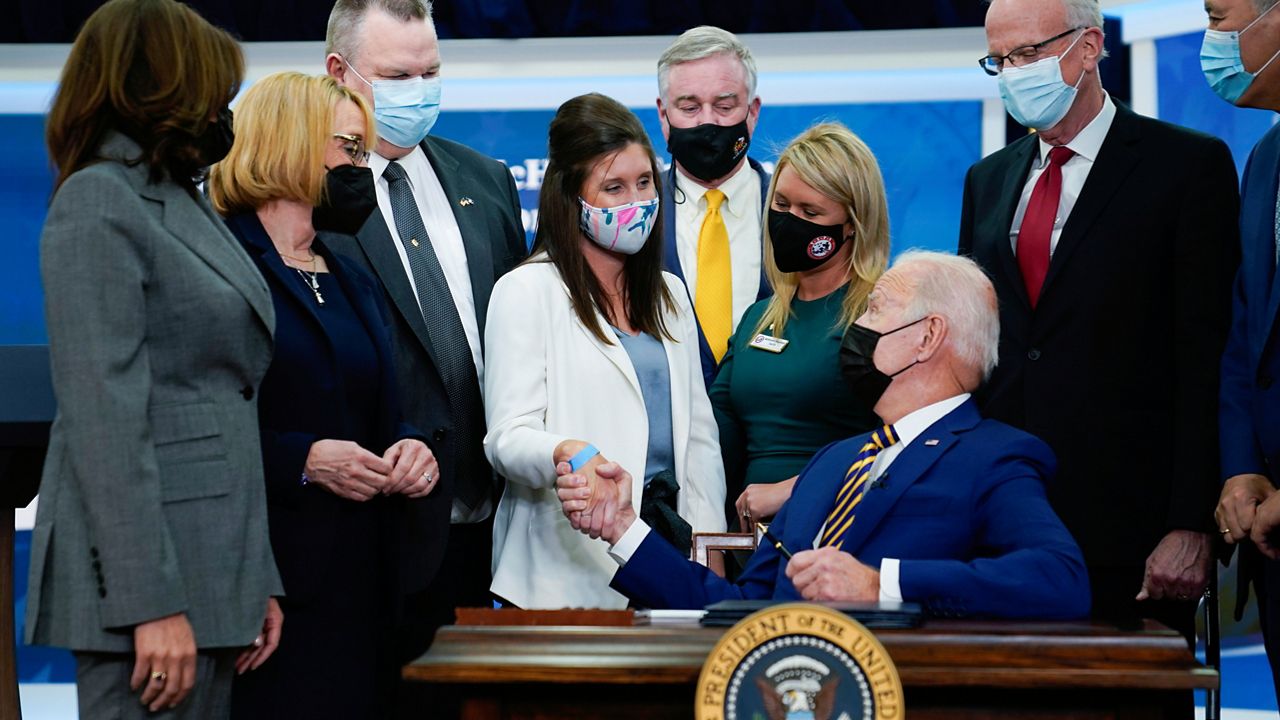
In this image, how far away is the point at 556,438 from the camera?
2.81m

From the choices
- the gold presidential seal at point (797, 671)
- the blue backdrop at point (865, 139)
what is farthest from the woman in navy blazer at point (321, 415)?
the blue backdrop at point (865, 139)

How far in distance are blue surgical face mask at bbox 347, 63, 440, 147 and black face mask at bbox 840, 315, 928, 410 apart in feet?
4.13

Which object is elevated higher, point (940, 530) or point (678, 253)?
point (678, 253)

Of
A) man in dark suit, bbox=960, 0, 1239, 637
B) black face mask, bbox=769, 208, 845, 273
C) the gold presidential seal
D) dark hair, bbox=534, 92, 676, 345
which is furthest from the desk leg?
man in dark suit, bbox=960, 0, 1239, 637

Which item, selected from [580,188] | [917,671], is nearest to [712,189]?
[580,188]

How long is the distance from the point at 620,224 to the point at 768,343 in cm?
45

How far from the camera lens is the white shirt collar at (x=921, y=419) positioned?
244 cm

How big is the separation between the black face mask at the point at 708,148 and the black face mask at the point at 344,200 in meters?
1.04

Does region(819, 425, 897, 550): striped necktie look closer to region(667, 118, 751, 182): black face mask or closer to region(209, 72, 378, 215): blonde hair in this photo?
region(209, 72, 378, 215): blonde hair

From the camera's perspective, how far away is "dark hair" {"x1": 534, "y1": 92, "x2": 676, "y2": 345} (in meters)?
3.09

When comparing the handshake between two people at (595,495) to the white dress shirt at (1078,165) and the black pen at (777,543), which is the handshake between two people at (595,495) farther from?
the white dress shirt at (1078,165)

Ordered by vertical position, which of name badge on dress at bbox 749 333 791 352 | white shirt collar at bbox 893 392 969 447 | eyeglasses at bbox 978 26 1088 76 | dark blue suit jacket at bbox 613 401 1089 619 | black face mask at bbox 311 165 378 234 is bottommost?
dark blue suit jacket at bbox 613 401 1089 619

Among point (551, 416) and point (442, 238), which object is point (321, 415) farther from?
point (442, 238)

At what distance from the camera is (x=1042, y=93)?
332 cm
